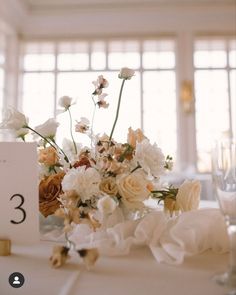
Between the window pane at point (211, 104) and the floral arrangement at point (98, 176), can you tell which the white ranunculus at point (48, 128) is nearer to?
the floral arrangement at point (98, 176)

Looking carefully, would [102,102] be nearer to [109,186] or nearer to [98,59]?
[109,186]

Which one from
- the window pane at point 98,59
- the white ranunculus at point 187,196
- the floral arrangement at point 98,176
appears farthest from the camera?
the window pane at point 98,59

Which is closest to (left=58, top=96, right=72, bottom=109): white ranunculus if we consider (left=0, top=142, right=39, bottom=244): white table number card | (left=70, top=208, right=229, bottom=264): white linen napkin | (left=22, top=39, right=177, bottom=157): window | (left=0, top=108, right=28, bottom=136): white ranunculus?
(left=0, top=108, right=28, bottom=136): white ranunculus

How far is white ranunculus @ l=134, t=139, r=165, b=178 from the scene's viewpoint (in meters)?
0.69

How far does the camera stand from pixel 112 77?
13.1 ft

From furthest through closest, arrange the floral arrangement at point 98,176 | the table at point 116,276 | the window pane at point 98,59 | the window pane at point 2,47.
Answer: the window pane at point 98,59, the window pane at point 2,47, the floral arrangement at point 98,176, the table at point 116,276

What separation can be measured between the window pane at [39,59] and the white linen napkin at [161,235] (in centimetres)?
382

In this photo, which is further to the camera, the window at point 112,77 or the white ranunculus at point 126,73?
the window at point 112,77

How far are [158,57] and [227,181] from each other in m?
3.74

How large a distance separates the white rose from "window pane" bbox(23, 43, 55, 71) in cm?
378

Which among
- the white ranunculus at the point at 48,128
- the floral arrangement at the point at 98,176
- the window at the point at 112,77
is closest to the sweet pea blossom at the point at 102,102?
the floral arrangement at the point at 98,176

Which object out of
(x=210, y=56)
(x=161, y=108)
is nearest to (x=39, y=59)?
(x=161, y=108)

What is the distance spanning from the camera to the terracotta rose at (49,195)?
77 cm

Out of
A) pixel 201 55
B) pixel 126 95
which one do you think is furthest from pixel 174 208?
pixel 201 55
